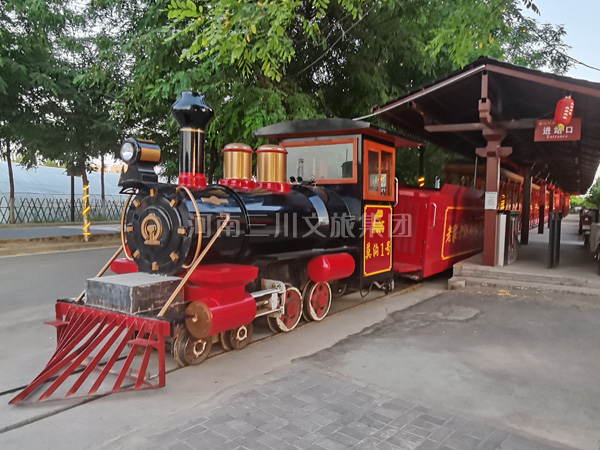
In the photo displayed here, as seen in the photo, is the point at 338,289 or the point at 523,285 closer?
the point at 338,289

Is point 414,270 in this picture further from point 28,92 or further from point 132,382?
point 28,92

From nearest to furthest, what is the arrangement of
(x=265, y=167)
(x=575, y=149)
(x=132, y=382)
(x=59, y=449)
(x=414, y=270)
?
(x=59, y=449)
(x=132, y=382)
(x=265, y=167)
(x=414, y=270)
(x=575, y=149)

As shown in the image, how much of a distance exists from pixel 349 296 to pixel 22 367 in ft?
14.1

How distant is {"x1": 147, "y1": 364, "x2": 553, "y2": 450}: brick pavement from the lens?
8.63ft

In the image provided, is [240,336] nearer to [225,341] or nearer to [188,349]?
[225,341]

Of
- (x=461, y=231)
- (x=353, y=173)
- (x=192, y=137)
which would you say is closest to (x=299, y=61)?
(x=461, y=231)

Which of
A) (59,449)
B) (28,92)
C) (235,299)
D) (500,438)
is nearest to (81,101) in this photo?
(28,92)

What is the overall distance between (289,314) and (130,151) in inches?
90.2

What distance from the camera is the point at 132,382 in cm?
350

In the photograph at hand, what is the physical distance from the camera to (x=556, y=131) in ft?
24.3

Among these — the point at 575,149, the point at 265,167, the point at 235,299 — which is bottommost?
the point at 235,299

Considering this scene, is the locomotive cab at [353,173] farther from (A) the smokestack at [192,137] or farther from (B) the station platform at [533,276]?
(B) the station platform at [533,276]

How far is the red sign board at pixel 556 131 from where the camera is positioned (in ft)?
24.0

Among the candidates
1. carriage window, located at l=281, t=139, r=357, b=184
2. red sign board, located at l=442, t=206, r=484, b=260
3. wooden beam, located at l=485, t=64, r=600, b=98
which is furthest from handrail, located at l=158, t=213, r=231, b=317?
wooden beam, located at l=485, t=64, r=600, b=98
